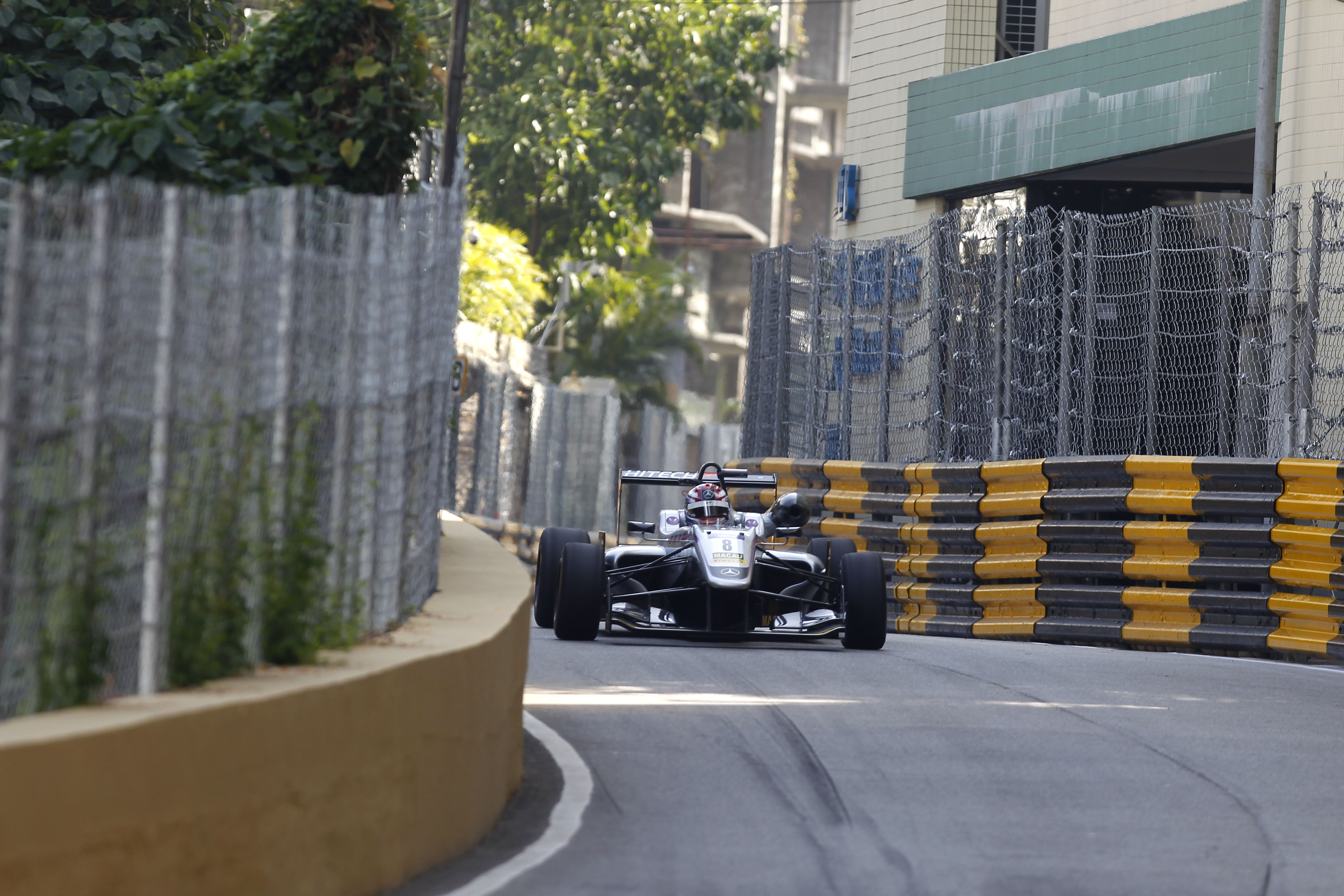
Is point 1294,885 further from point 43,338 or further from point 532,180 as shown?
point 532,180

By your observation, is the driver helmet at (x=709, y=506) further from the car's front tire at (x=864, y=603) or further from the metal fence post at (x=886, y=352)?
the metal fence post at (x=886, y=352)

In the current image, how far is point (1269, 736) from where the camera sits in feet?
29.9

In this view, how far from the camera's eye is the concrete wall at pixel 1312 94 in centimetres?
1677

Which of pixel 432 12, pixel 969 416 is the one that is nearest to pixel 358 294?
pixel 969 416

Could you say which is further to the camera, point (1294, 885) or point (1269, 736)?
point (1269, 736)

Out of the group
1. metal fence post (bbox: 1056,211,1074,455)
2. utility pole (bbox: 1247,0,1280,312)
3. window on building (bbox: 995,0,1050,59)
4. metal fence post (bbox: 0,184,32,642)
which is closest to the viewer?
metal fence post (bbox: 0,184,32,642)

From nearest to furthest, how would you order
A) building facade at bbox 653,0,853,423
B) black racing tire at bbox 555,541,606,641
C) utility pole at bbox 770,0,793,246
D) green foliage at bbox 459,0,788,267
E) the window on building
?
black racing tire at bbox 555,541,606,641
the window on building
green foliage at bbox 459,0,788,267
building facade at bbox 653,0,853,423
utility pole at bbox 770,0,793,246

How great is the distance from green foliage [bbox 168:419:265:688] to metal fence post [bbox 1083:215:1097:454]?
11.4 meters

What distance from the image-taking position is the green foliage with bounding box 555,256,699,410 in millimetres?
38438

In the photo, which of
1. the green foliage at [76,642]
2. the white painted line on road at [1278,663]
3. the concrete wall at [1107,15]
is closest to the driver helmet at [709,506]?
the white painted line on road at [1278,663]

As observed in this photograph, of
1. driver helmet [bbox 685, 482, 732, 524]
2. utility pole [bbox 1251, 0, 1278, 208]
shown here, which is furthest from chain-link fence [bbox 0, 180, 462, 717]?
utility pole [bbox 1251, 0, 1278, 208]

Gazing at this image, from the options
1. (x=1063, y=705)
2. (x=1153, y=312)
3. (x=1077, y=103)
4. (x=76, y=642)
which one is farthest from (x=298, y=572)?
(x=1077, y=103)

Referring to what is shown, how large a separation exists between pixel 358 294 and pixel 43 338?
2.03m

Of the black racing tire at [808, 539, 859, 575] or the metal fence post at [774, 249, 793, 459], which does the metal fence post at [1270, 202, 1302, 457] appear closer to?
the black racing tire at [808, 539, 859, 575]
